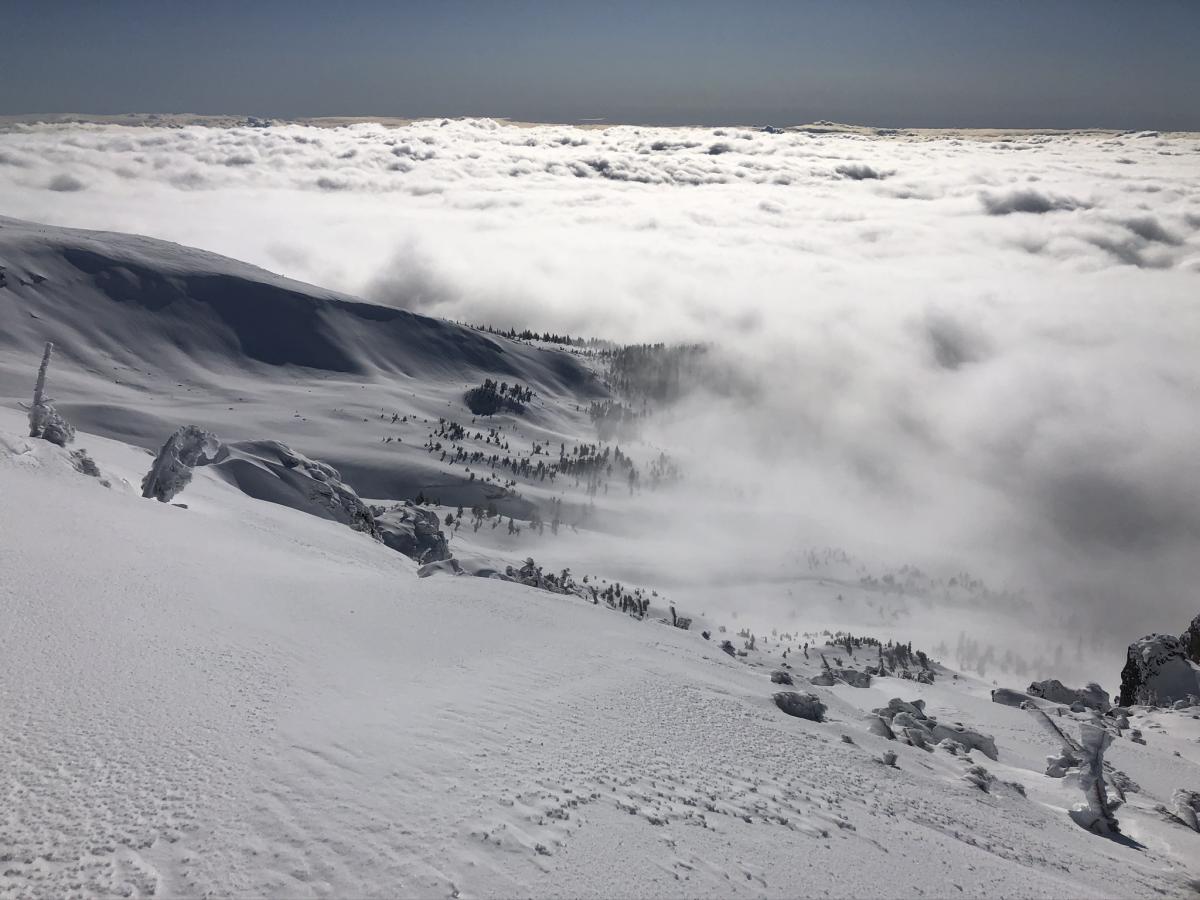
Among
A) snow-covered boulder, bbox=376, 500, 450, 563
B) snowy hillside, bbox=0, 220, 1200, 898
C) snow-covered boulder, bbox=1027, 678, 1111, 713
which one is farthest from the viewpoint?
snow-covered boulder, bbox=376, 500, 450, 563

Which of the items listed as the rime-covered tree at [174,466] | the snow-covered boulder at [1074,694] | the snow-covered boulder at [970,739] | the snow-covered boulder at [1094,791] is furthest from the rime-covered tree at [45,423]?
the snow-covered boulder at [1074,694]

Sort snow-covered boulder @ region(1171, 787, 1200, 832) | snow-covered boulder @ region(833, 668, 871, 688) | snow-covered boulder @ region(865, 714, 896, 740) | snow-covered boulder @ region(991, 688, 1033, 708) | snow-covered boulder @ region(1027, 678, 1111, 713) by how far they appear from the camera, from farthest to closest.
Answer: snow-covered boulder @ region(833, 668, 871, 688) → snow-covered boulder @ region(1027, 678, 1111, 713) → snow-covered boulder @ region(991, 688, 1033, 708) → snow-covered boulder @ region(865, 714, 896, 740) → snow-covered boulder @ region(1171, 787, 1200, 832)

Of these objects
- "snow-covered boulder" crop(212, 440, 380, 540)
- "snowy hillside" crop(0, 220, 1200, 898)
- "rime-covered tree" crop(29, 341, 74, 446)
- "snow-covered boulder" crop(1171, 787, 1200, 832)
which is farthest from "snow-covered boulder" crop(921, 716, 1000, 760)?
"rime-covered tree" crop(29, 341, 74, 446)

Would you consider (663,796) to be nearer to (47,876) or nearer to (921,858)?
(921,858)

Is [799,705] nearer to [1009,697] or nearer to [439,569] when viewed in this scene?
[439,569]

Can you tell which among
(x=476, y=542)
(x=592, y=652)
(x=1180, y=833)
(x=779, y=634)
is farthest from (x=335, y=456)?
(x=1180, y=833)

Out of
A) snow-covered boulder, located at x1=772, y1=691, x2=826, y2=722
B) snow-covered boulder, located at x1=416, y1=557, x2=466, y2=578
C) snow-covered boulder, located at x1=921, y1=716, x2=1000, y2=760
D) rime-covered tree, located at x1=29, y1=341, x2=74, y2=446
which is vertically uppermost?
rime-covered tree, located at x1=29, y1=341, x2=74, y2=446

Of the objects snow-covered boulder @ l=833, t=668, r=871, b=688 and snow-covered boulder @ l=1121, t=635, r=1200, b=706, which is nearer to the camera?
snow-covered boulder @ l=833, t=668, r=871, b=688

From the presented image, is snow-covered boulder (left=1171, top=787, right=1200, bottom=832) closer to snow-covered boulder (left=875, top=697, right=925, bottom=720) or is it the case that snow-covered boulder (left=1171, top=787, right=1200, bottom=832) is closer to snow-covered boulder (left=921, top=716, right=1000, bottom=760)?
snow-covered boulder (left=921, top=716, right=1000, bottom=760)

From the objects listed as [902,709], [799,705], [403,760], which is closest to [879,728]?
[799,705]
